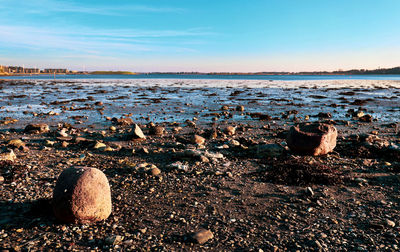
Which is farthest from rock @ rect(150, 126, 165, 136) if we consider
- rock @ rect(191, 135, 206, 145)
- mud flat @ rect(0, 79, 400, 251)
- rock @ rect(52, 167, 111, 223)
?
rock @ rect(52, 167, 111, 223)

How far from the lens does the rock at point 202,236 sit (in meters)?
4.78

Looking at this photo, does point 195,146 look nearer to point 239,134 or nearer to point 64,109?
point 239,134

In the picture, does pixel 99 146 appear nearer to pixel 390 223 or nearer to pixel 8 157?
pixel 8 157

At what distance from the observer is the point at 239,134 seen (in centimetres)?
1359

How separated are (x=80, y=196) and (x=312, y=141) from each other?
25.4 ft

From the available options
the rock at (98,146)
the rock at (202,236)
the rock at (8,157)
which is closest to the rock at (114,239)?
the rock at (202,236)

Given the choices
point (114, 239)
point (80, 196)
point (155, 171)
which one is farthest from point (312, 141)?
point (80, 196)

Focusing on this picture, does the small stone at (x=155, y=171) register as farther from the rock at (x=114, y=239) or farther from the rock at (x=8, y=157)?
the rock at (x=8, y=157)

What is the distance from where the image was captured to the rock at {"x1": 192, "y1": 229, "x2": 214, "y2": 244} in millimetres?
4775

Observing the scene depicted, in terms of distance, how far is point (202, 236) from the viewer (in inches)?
191

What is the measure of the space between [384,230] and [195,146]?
6.97 m

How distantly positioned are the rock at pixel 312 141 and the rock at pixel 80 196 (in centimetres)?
701

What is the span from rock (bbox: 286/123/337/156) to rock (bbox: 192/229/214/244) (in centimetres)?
595

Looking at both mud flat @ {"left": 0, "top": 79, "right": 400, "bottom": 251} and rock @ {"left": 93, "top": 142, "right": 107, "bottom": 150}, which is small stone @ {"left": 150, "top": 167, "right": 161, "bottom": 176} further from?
rock @ {"left": 93, "top": 142, "right": 107, "bottom": 150}
